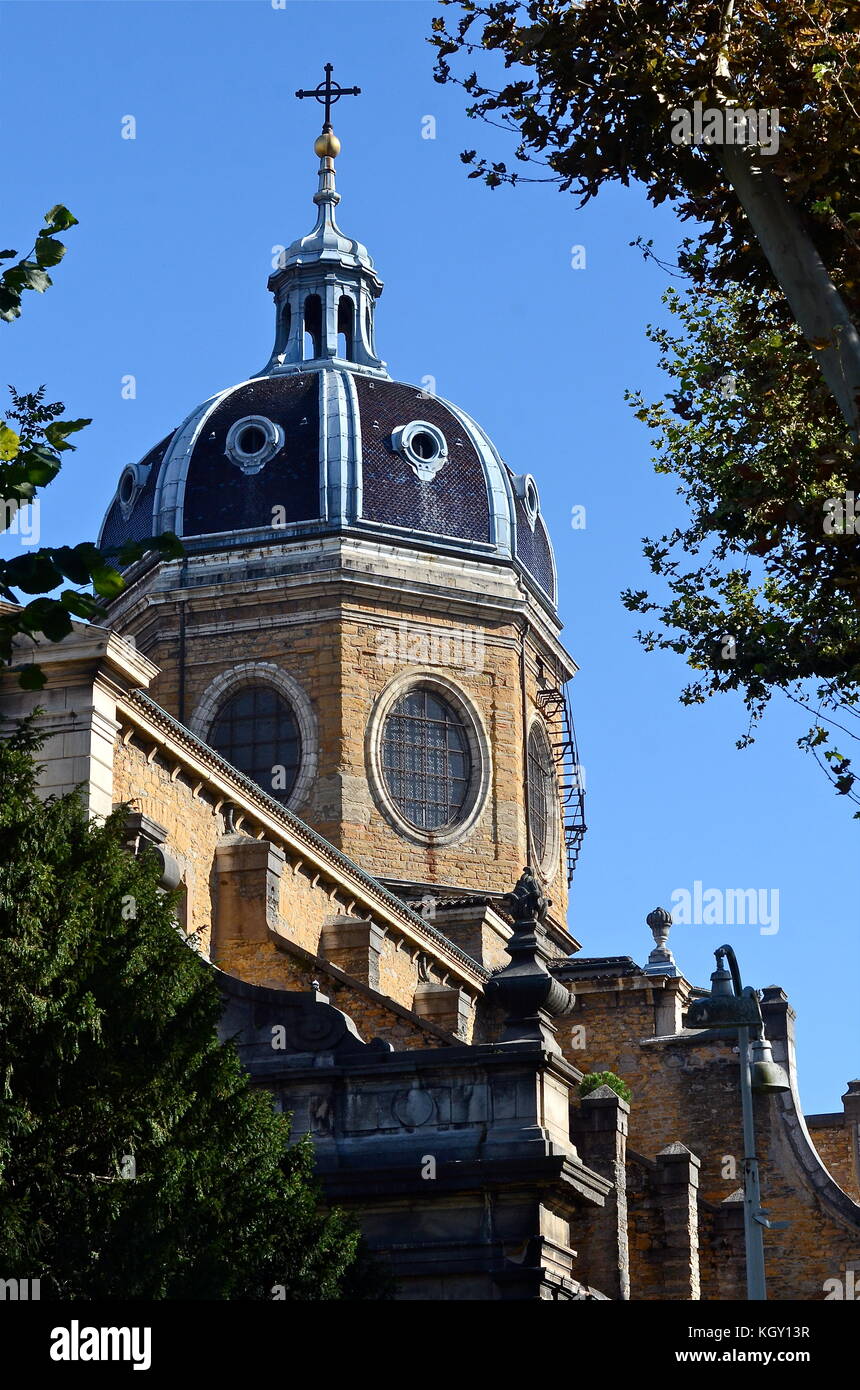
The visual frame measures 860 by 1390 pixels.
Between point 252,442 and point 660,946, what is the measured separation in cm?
1227

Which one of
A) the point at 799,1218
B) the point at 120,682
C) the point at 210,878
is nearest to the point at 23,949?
the point at 120,682

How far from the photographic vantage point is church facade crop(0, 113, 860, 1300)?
98.8 feet

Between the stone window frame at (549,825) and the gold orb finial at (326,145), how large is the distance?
14437mm

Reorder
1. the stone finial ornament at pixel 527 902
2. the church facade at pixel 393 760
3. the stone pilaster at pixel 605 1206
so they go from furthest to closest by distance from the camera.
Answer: the church facade at pixel 393 760
the stone pilaster at pixel 605 1206
the stone finial ornament at pixel 527 902

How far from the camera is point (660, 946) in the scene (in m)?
42.4

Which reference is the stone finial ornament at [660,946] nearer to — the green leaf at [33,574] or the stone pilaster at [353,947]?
the stone pilaster at [353,947]

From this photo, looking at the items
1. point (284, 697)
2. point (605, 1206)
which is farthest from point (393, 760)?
point (605, 1206)

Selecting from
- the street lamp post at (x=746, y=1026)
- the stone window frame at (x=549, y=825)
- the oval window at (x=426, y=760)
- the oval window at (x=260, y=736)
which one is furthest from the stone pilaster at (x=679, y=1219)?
the oval window at (x=260, y=736)

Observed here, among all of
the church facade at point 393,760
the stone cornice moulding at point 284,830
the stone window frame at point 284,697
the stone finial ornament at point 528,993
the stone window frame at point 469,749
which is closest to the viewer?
the stone finial ornament at point 528,993

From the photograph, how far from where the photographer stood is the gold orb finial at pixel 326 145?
50094 millimetres

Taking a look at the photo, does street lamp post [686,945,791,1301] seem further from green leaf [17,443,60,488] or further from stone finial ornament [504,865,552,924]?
green leaf [17,443,60,488]

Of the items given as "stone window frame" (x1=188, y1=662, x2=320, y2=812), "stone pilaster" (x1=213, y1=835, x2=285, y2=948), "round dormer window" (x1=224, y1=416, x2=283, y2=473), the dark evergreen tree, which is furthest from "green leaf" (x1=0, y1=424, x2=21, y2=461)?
"round dormer window" (x1=224, y1=416, x2=283, y2=473)

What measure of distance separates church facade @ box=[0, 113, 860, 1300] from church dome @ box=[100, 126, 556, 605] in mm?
57
